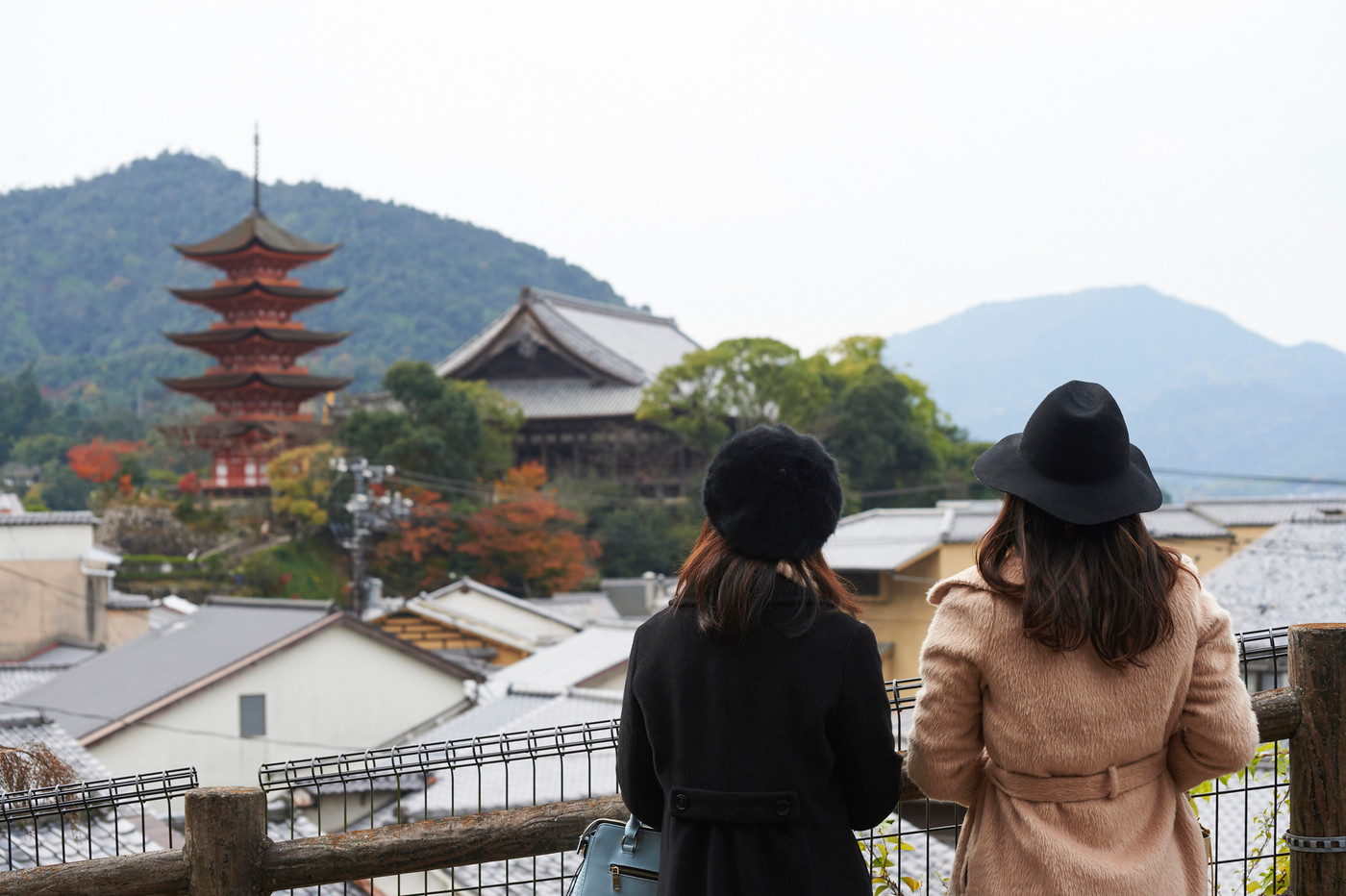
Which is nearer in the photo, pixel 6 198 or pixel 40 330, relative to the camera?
pixel 40 330

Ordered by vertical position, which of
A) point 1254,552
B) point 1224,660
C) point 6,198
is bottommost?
point 1254,552

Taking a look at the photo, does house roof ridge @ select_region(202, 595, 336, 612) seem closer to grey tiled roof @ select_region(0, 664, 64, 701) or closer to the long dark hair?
grey tiled roof @ select_region(0, 664, 64, 701)

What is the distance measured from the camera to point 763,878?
129 cm

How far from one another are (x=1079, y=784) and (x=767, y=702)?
15.2 inches

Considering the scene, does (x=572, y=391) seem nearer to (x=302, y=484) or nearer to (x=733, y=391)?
(x=733, y=391)

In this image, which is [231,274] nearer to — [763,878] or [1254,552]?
[1254,552]

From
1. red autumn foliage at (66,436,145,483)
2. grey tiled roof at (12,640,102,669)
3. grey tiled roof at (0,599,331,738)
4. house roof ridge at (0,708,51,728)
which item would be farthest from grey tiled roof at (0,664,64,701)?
red autumn foliage at (66,436,145,483)

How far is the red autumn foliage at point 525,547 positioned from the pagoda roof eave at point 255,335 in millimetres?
7627

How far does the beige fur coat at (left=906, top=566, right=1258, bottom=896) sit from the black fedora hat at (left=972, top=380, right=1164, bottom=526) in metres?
0.13

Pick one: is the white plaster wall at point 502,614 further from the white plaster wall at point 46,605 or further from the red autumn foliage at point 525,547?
the white plaster wall at point 46,605

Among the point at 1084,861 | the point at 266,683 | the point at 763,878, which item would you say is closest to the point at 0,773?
the point at 763,878

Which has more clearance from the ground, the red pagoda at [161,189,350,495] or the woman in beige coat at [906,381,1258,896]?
the red pagoda at [161,189,350,495]

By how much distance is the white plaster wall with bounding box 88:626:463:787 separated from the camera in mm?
9602

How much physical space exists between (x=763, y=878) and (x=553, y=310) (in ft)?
95.4
